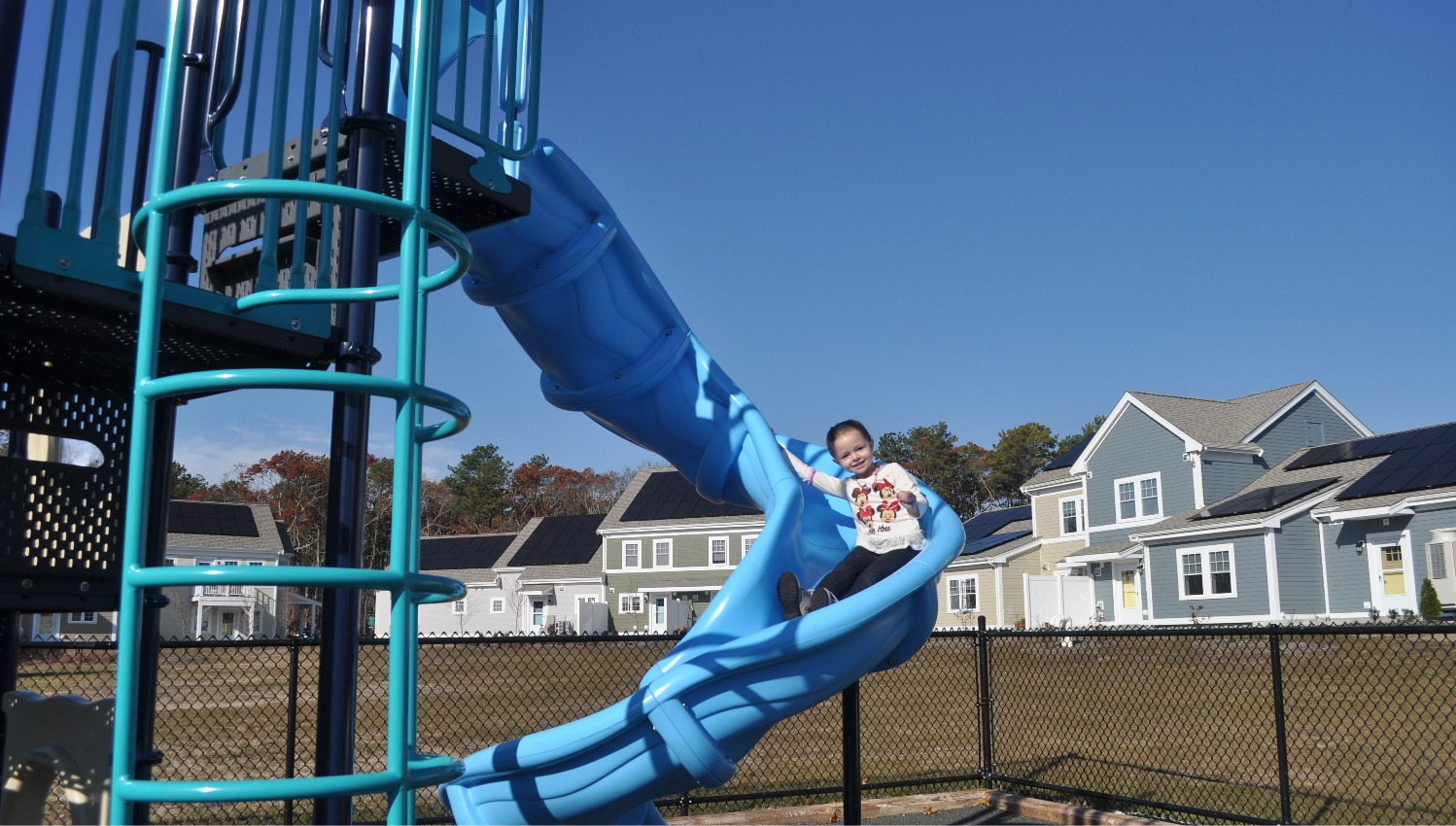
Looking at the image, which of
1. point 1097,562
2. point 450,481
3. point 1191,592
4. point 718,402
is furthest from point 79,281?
point 450,481

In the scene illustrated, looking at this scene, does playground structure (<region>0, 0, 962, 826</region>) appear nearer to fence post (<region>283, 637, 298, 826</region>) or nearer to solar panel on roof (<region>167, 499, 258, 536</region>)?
fence post (<region>283, 637, 298, 826</region>)

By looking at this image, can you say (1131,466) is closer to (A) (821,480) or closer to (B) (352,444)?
(A) (821,480)

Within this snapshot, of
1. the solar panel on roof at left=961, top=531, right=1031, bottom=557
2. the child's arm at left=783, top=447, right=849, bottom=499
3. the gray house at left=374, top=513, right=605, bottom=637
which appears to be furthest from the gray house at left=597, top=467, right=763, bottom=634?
the child's arm at left=783, top=447, right=849, bottom=499

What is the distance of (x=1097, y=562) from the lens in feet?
92.4

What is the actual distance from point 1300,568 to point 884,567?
2223 centimetres

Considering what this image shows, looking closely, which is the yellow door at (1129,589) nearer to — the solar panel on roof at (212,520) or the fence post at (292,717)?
the fence post at (292,717)

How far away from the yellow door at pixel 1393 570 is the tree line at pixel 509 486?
4366 cm

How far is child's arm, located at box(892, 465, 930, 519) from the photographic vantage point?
454cm

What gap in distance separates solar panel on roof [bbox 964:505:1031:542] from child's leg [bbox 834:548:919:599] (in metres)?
31.0

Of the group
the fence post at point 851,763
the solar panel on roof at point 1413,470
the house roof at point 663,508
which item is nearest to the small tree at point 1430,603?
the solar panel on roof at point 1413,470

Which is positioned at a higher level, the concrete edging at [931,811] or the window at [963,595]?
the window at [963,595]

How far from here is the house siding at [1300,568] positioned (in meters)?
22.9

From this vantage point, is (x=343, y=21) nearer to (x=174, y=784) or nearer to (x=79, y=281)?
(x=79, y=281)

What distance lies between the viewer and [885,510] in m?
4.59
